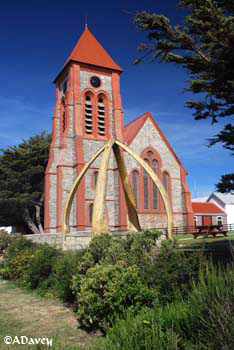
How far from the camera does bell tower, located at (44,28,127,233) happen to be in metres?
31.6

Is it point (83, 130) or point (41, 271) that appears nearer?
point (41, 271)

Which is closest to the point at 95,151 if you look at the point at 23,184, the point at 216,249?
the point at 23,184

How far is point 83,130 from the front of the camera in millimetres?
33875

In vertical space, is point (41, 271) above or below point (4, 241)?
below

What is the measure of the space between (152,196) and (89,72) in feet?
52.8

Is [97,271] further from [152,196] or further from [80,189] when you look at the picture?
[152,196]

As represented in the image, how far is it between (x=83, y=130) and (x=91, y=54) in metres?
10.5

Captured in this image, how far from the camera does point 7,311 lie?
8531 millimetres

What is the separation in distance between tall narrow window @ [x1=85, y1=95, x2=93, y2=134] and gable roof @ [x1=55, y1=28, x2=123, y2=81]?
14.5 ft

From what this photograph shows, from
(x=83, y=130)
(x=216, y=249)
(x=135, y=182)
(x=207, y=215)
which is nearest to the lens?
(x=216, y=249)

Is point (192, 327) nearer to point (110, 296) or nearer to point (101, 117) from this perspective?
point (110, 296)

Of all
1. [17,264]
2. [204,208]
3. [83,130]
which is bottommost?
[17,264]

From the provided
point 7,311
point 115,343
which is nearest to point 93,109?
point 7,311

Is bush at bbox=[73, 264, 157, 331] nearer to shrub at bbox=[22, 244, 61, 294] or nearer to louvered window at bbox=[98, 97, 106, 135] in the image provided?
shrub at bbox=[22, 244, 61, 294]
